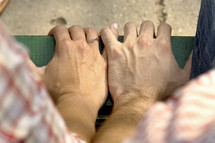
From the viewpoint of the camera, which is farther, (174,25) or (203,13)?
(174,25)

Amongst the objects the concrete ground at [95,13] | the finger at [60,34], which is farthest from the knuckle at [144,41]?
the concrete ground at [95,13]

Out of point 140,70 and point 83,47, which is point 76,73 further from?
point 140,70

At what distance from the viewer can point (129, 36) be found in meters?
1.00

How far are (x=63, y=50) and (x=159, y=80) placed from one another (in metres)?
0.30

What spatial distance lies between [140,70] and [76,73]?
0.19 metres

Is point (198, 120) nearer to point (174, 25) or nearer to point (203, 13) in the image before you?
point (203, 13)

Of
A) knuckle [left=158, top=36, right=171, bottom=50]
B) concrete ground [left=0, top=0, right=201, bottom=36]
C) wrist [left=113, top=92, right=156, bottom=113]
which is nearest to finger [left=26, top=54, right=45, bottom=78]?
wrist [left=113, top=92, right=156, bottom=113]

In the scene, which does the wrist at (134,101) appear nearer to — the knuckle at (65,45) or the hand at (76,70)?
the hand at (76,70)

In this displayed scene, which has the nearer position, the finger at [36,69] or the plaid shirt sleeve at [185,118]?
the plaid shirt sleeve at [185,118]

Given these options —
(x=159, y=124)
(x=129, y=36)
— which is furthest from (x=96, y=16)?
(x=159, y=124)

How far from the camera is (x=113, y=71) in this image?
939mm

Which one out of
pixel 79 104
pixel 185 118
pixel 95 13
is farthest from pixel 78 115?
pixel 95 13

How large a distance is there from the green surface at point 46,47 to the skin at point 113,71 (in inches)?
1.0

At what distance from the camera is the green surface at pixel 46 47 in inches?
37.6
